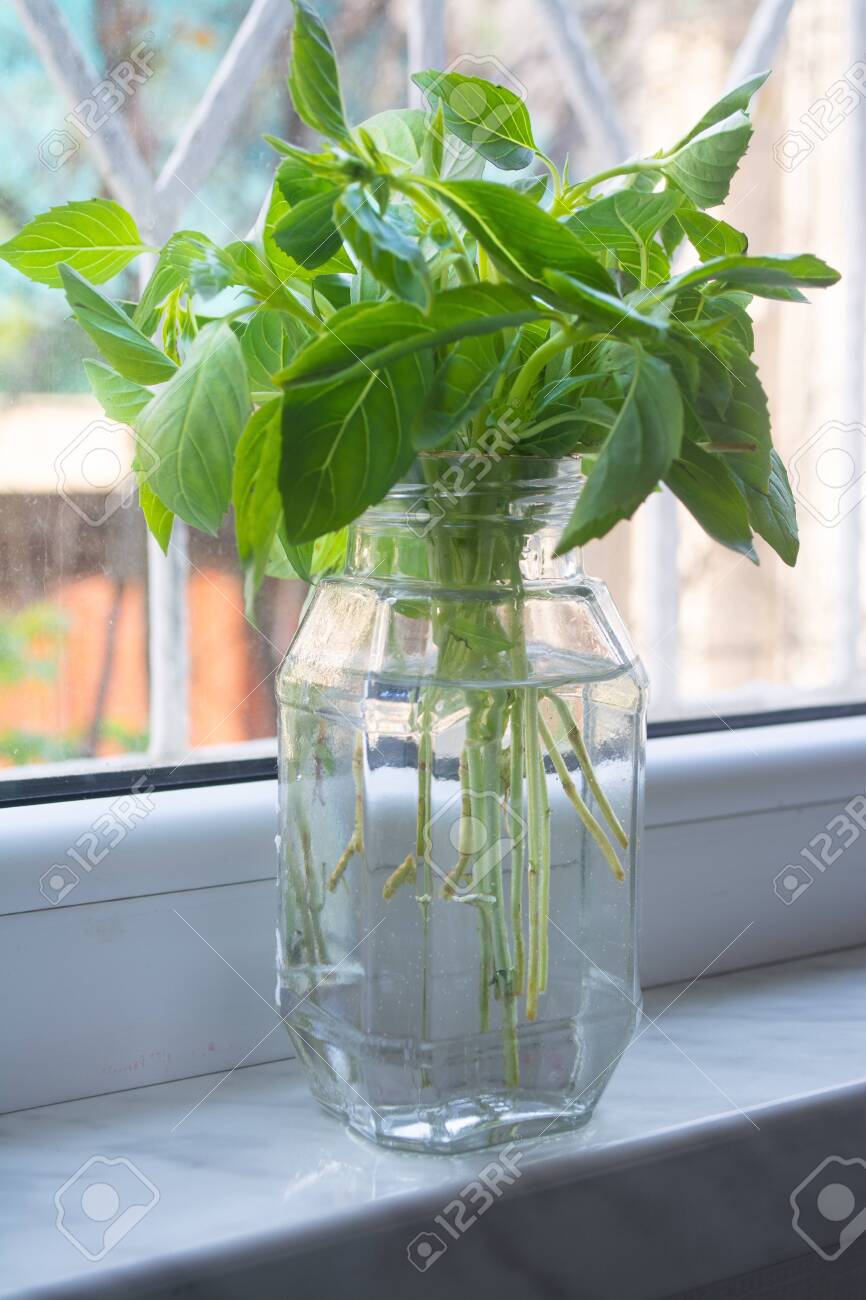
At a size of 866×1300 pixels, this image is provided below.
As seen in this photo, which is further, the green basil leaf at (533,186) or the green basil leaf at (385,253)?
the green basil leaf at (533,186)

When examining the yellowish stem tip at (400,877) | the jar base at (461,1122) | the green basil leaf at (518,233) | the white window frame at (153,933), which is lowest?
the jar base at (461,1122)

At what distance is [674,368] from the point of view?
40cm

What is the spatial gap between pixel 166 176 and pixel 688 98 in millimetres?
392

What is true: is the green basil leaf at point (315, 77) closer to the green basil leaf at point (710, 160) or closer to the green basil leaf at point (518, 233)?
the green basil leaf at point (518, 233)

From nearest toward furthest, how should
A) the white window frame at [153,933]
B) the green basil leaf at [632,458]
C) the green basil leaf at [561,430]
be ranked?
the green basil leaf at [632,458] < the green basil leaf at [561,430] < the white window frame at [153,933]

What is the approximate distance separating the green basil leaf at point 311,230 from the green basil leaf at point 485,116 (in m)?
0.08

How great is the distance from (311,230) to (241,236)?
0.30 m

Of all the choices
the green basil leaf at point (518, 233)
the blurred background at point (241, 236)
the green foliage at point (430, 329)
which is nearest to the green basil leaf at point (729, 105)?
the green foliage at point (430, 329)

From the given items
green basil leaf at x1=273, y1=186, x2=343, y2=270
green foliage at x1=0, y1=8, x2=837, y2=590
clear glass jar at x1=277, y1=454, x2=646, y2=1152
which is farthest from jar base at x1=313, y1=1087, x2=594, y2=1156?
green basil leaf at x1=273, y1=186, x2=343, y2=270

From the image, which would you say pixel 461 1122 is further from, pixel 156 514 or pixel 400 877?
pixel 156 514

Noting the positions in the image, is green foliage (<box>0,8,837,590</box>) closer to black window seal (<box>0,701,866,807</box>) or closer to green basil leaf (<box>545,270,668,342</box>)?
green basil leaf (<box>545,270,668,342</box>)

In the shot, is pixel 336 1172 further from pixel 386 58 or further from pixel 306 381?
pixel 386 58

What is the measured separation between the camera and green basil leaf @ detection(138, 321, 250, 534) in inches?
16.1

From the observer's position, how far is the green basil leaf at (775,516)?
448 millimetres
